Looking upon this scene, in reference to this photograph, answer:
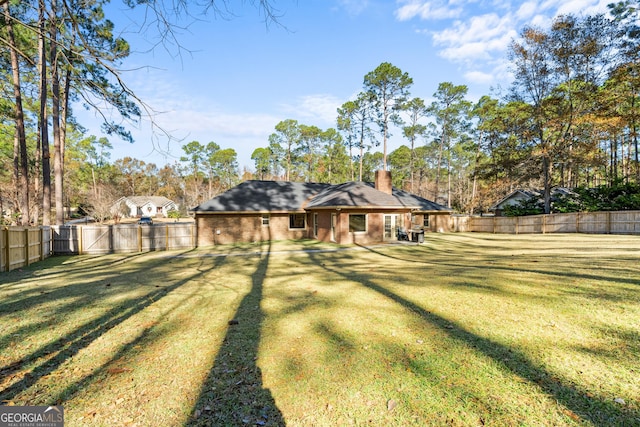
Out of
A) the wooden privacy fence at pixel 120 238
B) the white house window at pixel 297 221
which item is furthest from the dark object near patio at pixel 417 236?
the wooden privacy fence at pixel 120 238

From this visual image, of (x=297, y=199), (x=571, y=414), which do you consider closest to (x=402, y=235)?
(x=297, y=199)

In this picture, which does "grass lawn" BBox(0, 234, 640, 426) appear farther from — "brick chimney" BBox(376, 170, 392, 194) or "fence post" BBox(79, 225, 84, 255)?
"brick chimney" BBox(376, 170, 392, 194)

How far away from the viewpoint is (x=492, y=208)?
35188mm

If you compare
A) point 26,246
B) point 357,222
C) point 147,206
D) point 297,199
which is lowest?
point 26,246

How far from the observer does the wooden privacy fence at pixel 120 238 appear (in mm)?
14115

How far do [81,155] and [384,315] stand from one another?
59.2 meters

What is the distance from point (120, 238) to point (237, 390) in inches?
639

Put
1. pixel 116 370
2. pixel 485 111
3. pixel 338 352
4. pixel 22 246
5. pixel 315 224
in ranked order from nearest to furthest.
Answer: pixel 116 370
pixel 338 352
pixel 22 246
pixel 315 224
pixel 485 111

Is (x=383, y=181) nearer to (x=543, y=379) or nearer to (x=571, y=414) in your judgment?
(x=543, y=379)

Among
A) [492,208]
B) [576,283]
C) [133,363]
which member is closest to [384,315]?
[133,363]

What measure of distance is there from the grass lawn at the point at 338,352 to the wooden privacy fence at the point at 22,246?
387 centimetres

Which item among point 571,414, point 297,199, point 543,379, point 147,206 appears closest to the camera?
point 571,414

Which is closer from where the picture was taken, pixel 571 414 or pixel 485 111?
pixel 571 414

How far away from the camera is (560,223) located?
21281 millimetres
